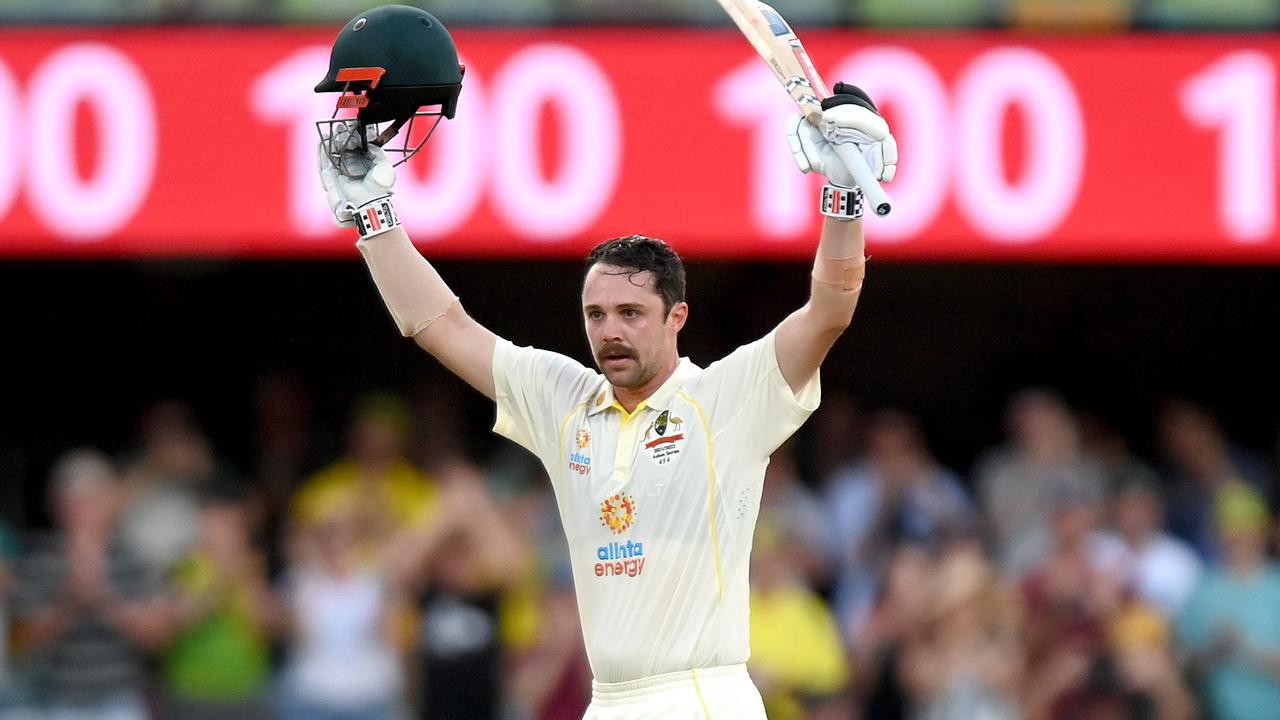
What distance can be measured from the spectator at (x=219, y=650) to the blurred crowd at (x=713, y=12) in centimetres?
283

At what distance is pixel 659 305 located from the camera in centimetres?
444

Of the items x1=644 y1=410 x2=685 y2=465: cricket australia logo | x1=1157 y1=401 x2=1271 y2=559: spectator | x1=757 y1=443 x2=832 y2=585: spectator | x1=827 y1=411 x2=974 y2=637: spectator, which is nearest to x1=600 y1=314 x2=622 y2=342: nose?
x1=644 y1=410 x2=685 y2=465: cricket australia logo

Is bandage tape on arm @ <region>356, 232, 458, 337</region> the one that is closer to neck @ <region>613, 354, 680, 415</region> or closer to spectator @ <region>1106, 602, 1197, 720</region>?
neck @ <region>613, 354, 680, 415</region>

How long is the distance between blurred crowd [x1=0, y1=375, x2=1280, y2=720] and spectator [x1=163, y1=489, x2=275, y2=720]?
0.4 inches

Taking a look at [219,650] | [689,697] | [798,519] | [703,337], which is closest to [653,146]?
[798,519]

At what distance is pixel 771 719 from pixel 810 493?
5.85 ft

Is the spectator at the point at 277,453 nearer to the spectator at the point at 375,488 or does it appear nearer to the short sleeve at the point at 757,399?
the spectator at the point at 375,488

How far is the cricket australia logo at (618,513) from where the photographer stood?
4.39 metres

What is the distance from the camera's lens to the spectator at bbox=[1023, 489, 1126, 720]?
8.82m

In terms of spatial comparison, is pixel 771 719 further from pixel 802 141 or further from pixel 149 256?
pixel 149 256

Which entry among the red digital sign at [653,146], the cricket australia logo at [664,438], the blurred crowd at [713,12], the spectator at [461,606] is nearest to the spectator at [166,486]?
the red digital sign at [653,146]

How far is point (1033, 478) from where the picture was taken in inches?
384

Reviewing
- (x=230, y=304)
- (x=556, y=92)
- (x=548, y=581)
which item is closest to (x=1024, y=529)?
(x=548, y=581)

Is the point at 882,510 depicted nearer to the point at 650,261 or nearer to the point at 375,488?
the point at 375,488
